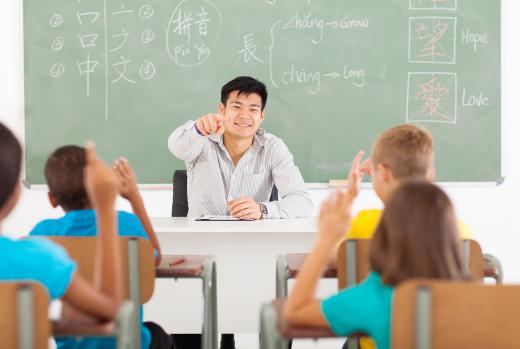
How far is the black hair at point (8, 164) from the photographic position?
141cm

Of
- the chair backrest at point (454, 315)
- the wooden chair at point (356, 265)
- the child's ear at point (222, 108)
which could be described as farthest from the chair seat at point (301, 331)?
the child's ear at point (222, 108)

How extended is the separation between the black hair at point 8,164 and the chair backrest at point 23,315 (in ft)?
0.66

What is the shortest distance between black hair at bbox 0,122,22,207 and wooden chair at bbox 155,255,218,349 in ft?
3.13

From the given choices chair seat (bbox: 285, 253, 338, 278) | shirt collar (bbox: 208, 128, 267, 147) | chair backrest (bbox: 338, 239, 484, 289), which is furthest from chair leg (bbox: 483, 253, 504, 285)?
shirt collar (bbox: 208, 128, 267, 147)

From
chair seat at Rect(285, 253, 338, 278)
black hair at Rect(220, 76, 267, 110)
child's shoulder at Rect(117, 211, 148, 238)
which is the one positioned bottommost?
chair seat at Rect(285, 253, 338, 278)

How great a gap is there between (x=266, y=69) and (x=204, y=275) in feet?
7.80

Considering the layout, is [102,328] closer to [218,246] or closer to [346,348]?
[346,348]

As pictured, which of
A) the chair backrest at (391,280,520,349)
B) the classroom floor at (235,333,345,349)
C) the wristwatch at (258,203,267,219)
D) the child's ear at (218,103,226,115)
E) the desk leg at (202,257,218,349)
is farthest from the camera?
the child's ear at (218,103,226,115)

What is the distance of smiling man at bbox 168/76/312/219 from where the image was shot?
12.7 ft

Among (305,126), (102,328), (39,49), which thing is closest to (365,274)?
(102,328)

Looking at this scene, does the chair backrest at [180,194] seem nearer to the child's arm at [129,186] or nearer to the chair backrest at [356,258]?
the child's arm at [129,186]

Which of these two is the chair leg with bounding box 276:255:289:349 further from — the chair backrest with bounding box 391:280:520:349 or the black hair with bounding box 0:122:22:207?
the black hair with bounding box 0:122:22:207

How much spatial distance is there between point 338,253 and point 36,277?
90 centimetres

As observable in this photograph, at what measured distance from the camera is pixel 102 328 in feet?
4.72
